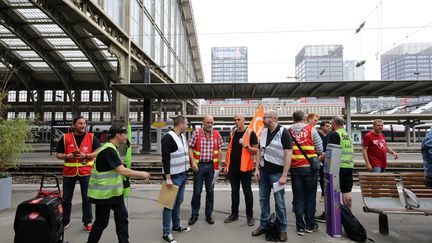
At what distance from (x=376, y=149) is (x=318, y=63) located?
33.4m

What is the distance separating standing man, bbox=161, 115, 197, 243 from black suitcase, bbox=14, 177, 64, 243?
1.45 metres

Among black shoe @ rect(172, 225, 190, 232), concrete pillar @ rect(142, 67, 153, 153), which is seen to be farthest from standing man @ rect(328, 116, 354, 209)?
concrete pillar @ rect(142, 67, 153, 153)

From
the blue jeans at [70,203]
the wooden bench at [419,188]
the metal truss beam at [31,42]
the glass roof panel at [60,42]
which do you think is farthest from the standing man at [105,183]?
the glass roof panel at [60,42]

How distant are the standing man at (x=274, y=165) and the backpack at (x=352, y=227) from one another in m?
0.91

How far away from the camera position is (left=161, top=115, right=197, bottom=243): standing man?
14.3 feet

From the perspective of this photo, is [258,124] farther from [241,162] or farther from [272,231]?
[272,231]

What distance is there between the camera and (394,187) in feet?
16.1

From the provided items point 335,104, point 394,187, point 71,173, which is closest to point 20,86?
point 71,173

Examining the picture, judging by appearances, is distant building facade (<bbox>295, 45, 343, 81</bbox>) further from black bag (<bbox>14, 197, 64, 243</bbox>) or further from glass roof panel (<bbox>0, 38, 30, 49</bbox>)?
glass roof panel (<bbox>0, 38, 30, 49</bbox>)

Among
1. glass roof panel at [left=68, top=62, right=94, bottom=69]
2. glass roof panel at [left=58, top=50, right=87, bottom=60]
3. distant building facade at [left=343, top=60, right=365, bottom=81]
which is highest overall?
glass roof panel at [left=58, top=50, right=87, bottom=60]

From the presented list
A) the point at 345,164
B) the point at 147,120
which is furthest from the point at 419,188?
the point at 147,120

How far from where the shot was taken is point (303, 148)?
4781 millimetres

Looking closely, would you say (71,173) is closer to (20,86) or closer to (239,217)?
(239,217)

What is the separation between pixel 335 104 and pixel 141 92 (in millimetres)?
64914
